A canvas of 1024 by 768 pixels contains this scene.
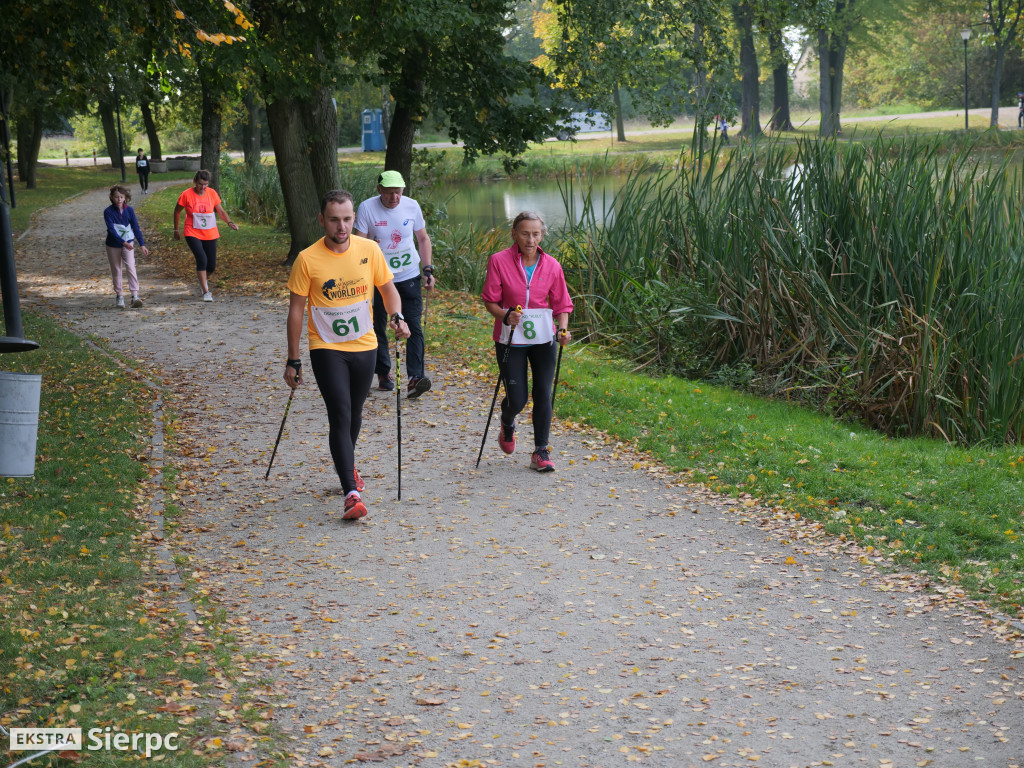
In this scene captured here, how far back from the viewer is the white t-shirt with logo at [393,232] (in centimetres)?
975

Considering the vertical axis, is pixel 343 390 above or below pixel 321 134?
below

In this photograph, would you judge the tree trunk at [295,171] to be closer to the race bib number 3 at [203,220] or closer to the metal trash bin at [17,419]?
the race bib number 3 at [203,220]

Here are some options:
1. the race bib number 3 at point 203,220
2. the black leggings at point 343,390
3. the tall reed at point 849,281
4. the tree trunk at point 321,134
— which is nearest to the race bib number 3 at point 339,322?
the black leggings at point 343,390

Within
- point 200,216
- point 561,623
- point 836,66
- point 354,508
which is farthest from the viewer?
point 836,66

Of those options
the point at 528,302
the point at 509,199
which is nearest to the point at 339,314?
the point at 528,302

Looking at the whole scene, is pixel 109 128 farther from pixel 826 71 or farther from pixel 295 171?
pixel 295 171

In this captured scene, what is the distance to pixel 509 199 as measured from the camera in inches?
1366

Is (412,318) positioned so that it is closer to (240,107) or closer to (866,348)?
(866,348)

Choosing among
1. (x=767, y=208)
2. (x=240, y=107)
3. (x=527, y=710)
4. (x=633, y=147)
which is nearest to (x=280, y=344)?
(x=767, y=208)

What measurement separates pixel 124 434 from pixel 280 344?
4396 millimetres

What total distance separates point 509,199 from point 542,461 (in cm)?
2711

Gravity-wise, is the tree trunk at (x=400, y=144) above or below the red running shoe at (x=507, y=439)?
above

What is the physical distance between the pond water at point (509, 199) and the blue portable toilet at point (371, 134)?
21164 mm

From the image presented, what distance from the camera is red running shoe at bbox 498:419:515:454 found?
859 centimetres
